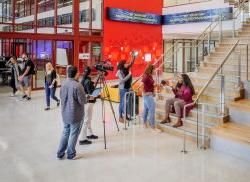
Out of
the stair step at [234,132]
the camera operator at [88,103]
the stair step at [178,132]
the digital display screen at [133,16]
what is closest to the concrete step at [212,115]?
the stair step at [234,132]

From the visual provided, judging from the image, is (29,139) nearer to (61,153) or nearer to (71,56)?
(61,153)

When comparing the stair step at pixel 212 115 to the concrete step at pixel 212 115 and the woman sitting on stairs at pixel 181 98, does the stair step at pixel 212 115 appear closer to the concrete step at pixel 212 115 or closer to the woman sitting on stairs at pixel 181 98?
the concrete step at pixel 212 115

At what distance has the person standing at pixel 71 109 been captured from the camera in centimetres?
474

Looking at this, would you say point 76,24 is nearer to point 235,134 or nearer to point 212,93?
point 212,93

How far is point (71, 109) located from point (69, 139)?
0.50m

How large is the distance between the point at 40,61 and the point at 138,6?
5917 mm

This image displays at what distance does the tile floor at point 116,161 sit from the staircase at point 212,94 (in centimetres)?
40

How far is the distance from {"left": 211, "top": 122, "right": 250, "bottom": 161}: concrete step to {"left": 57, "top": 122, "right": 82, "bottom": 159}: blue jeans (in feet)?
7.65

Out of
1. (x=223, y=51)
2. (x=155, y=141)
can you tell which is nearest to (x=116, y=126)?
(x=155, y=141)

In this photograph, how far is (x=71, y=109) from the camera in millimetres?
4750

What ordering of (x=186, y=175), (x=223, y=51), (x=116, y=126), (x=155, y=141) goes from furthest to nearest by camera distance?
(x=223, y=51) → (x=116, y=126) → (x=155, y=141) → (x=186, y=175)

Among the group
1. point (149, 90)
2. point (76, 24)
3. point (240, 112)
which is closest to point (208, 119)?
point (240, 112)

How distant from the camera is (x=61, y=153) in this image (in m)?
4.93

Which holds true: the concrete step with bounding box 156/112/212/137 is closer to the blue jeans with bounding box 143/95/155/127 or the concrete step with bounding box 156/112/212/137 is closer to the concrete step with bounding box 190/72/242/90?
the blue jeans with bounding box 143/95/155/127
